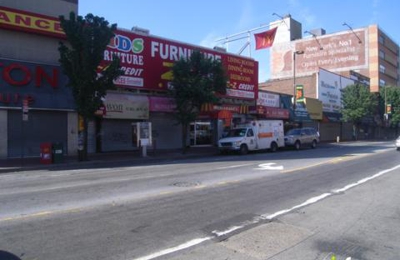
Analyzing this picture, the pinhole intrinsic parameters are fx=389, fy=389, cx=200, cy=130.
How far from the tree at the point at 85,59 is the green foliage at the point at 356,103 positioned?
4210cm

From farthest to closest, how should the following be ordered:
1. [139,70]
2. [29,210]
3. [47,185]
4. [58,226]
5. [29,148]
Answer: [139,70] < [29,148] < [47,185] < [29,210] < [58,226]

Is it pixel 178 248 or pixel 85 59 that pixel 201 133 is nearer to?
pixel 85 59

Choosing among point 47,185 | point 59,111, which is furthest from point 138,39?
point 47,185

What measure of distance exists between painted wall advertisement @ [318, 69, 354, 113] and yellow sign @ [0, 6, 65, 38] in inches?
1483

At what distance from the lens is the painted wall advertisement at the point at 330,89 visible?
52500 mm

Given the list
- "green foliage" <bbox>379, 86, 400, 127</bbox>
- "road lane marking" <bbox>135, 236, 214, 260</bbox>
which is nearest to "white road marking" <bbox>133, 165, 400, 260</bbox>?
"road lane marking" <bbox>135, 236, 214, 260</bbox>

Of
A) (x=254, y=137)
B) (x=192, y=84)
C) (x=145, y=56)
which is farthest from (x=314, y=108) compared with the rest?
(x=145, y=56)

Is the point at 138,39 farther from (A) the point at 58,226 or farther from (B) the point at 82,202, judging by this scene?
(A) the point at 58,226

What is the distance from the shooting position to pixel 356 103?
178 ft

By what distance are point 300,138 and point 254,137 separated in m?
6.67

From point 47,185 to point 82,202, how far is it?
373 centimetres

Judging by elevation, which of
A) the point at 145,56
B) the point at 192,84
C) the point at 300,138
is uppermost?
the point at 145,56

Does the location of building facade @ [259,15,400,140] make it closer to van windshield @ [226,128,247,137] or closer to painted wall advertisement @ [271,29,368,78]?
painted wall advertisement @ [271,29,368,78]

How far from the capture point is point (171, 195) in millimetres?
9930
